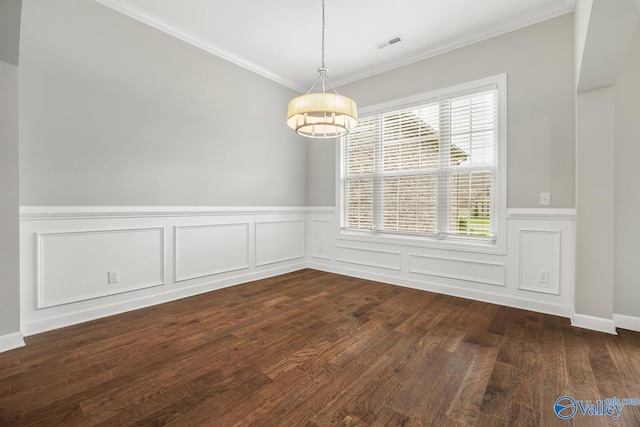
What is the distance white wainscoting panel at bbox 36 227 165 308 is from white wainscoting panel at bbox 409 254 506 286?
2.89m

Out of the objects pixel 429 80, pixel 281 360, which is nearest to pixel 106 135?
pixel 281 360

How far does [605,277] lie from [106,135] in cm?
443

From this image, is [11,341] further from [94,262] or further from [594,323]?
[594,323]

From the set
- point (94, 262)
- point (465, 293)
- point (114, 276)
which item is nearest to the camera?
point (94, 262)

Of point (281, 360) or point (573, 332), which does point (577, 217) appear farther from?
point (281, 360)

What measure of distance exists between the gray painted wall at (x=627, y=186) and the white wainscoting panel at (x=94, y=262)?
4191mm

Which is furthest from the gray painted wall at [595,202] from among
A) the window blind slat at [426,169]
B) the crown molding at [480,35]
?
the crown molding at [480,35]

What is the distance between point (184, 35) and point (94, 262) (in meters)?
2.46

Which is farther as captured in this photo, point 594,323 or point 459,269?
point 459,269

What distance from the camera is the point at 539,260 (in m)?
2.82

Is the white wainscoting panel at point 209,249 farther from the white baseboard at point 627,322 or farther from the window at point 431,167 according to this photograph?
the white baseboard at point 627,322

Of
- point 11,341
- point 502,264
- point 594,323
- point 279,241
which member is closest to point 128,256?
point 11,341

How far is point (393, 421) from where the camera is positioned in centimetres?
138

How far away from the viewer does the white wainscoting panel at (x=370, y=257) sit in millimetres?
3774
